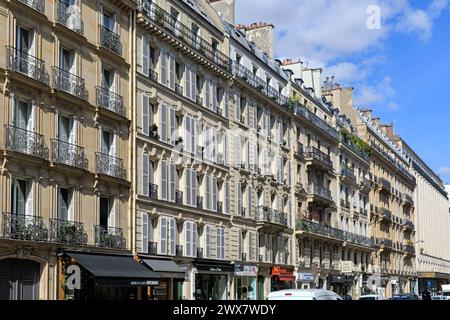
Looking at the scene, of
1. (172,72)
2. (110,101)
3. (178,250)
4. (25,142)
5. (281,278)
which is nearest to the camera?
(25,142)

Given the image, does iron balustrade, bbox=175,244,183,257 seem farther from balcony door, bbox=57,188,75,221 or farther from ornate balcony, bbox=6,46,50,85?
ornate balcony, bbox=6,46,50,85

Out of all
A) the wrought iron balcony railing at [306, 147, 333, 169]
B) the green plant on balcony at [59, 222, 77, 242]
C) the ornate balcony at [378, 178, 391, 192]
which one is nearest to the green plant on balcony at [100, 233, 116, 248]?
the green plant on balcony at [59, 222, 77, 242]

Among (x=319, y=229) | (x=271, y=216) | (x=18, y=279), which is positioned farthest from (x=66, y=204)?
(x=319, y=229)

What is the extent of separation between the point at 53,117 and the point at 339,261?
126 ft

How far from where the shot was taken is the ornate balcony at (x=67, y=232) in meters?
24.5

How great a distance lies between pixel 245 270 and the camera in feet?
130

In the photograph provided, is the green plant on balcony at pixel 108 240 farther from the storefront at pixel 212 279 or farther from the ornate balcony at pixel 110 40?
the ornate balcony at pixel 110 40

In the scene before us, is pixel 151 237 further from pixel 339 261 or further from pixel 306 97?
pixel 339 261

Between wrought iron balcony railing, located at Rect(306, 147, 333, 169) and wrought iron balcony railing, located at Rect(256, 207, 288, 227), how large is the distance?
7.31m

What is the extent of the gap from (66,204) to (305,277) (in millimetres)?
26609

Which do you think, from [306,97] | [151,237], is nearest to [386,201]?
[306,97]

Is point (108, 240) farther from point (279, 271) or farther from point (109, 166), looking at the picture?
point (279, 271)

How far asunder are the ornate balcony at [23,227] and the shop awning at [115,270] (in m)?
1.58

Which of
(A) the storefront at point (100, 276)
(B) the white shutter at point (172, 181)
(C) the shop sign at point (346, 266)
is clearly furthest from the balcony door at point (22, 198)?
(C) the shop sign at point (346, 266)
